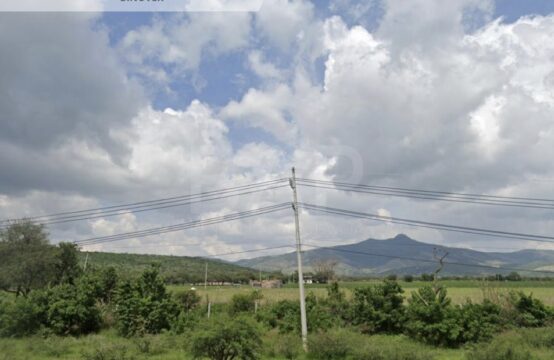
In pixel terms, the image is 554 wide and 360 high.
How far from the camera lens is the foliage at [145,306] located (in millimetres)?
25792

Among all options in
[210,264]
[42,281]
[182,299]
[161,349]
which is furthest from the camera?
[210,264]

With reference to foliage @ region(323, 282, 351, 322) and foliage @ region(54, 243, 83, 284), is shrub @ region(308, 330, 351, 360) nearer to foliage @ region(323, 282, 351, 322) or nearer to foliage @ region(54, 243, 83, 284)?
foliage @ region(323, 282, 351, 322)

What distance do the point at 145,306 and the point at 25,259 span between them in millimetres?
15290

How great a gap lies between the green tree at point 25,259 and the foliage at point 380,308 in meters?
26.0

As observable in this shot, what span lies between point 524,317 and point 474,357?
9.05 m

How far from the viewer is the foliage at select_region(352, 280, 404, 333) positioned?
2477 cm

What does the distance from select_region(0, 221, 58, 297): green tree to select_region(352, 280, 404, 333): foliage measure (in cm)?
2599

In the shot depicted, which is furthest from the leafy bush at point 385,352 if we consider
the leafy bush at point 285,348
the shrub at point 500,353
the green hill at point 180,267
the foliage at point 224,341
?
the green hill at point 180,267

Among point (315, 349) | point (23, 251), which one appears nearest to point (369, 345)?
point (315, 349)

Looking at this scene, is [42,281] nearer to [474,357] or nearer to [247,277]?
[474,357]

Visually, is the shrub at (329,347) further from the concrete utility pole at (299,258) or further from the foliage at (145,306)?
the foliage at (145,306)

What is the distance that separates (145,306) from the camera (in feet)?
85.1

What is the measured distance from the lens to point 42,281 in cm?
3625

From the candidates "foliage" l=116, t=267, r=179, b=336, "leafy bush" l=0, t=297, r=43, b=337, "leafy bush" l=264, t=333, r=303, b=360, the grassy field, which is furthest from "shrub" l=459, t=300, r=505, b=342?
"leafy bush" l=0, t=297, r=43, b=337
